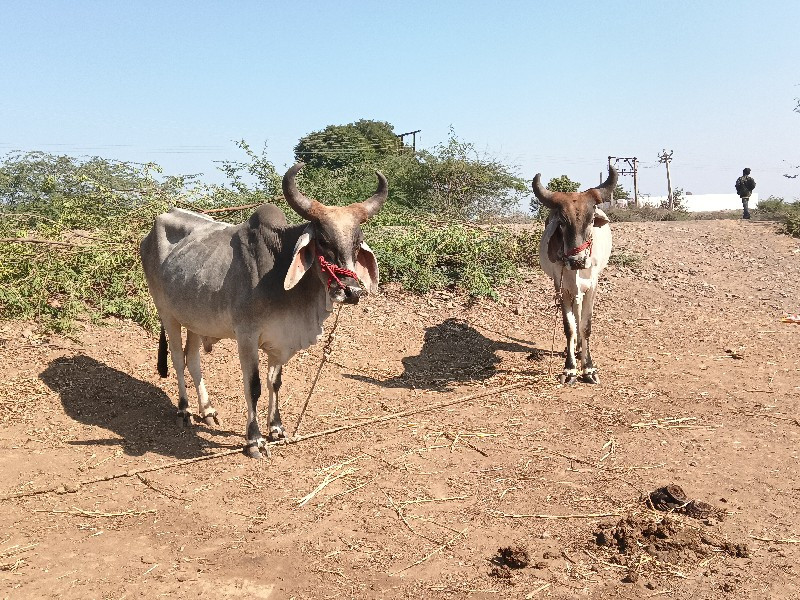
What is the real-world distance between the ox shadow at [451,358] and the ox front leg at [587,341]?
1.04m

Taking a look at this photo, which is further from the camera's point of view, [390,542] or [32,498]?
[32,498]

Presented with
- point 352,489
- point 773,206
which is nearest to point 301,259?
point 352,489

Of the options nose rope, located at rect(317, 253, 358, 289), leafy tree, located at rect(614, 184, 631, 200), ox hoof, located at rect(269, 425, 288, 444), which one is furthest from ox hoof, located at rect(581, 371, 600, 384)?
leafy tree, located at rect(614, 184, 631, 200)

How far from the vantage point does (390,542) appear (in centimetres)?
422

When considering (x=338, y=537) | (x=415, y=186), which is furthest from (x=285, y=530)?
(x=415, y=186)

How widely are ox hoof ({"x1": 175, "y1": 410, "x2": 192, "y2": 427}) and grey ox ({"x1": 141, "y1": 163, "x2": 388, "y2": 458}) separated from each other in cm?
65

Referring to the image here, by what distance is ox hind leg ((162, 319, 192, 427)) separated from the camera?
6504 mm

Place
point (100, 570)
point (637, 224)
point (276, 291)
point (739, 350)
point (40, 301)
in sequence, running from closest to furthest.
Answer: point (100, 570) → point (276, 291) → point (40, 301) → point (739, 350) → point (637, 224)

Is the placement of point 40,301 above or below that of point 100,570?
above

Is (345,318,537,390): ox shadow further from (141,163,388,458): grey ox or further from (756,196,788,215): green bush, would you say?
(756,196,788,215): green bush

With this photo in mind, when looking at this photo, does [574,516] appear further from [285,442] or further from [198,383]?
[198,383]

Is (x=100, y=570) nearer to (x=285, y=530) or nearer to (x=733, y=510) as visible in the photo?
(x=285, y=530)

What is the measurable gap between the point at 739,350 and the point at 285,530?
20.7 ft

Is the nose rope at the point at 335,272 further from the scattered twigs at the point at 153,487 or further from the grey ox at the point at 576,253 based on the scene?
the grey ox at the point at 576,253
